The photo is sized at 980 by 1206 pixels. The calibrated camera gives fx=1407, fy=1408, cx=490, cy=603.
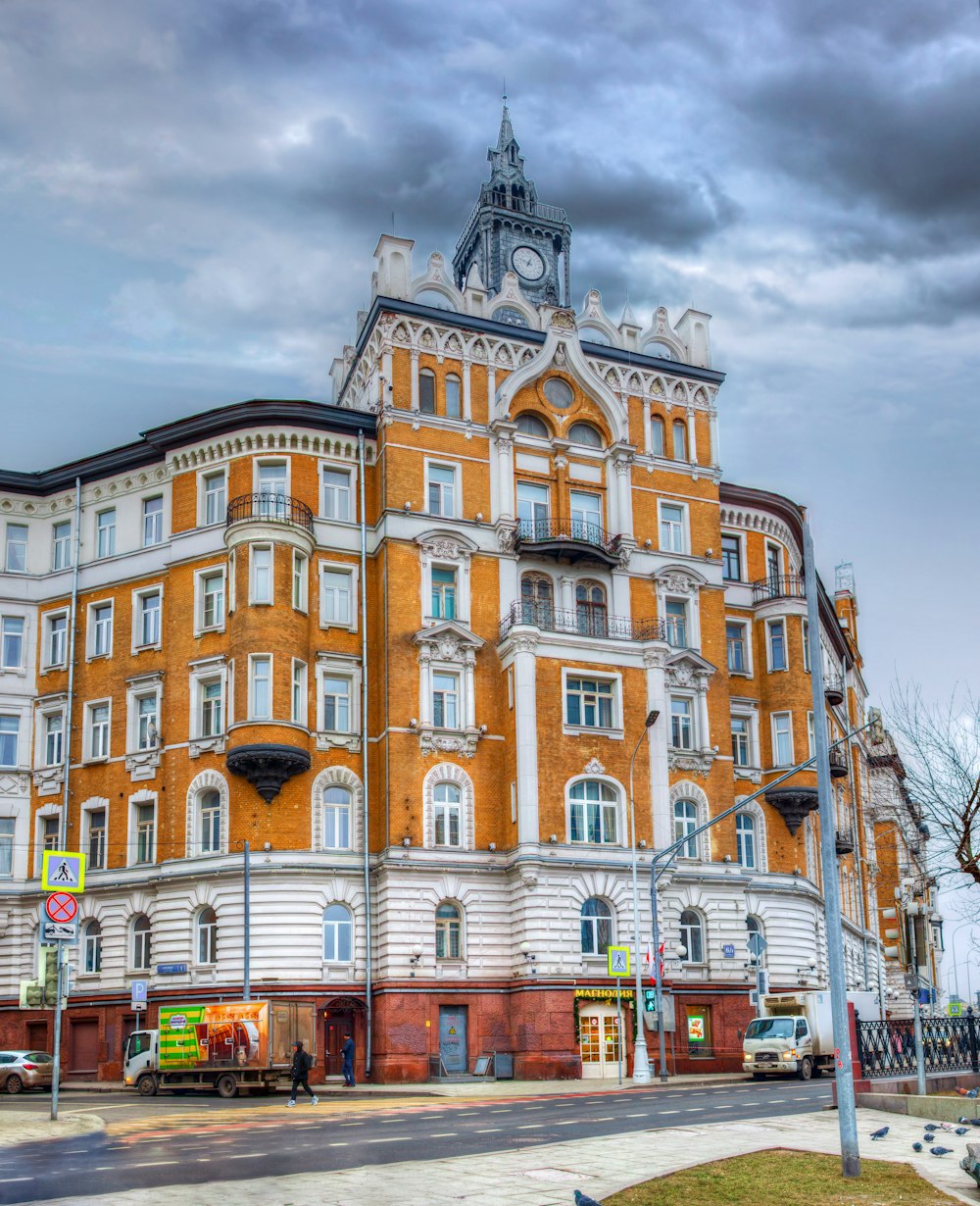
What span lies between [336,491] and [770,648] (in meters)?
20.5

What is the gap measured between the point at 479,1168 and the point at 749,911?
129ft

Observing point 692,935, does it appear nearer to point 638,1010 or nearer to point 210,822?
point 638,1010

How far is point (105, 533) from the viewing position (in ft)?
190

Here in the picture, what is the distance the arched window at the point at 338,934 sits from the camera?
163 feet

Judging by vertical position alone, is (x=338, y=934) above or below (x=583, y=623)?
below

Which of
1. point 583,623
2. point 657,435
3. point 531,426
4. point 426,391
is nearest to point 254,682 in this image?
point 583,623

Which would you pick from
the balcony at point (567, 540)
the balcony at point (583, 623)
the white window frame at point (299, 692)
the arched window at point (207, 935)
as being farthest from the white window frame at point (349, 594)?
the arched window at point (207, 935)

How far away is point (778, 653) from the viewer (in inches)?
2422

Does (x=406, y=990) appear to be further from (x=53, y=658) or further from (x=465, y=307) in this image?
(x=465, y=307)

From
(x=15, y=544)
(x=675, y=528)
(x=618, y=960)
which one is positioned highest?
(x=675, y=528)

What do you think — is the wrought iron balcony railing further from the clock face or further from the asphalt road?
the asphalt road

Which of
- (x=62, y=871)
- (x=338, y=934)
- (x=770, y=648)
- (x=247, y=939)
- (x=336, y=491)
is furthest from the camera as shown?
(x=770, y=648)

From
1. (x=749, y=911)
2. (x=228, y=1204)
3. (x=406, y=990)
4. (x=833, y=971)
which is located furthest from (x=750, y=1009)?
(x=228, y=1204)

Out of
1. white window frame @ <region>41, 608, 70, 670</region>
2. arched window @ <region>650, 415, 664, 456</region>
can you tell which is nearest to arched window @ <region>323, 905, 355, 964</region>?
white window frame @ <region>41, 608, 70, 670</region>
